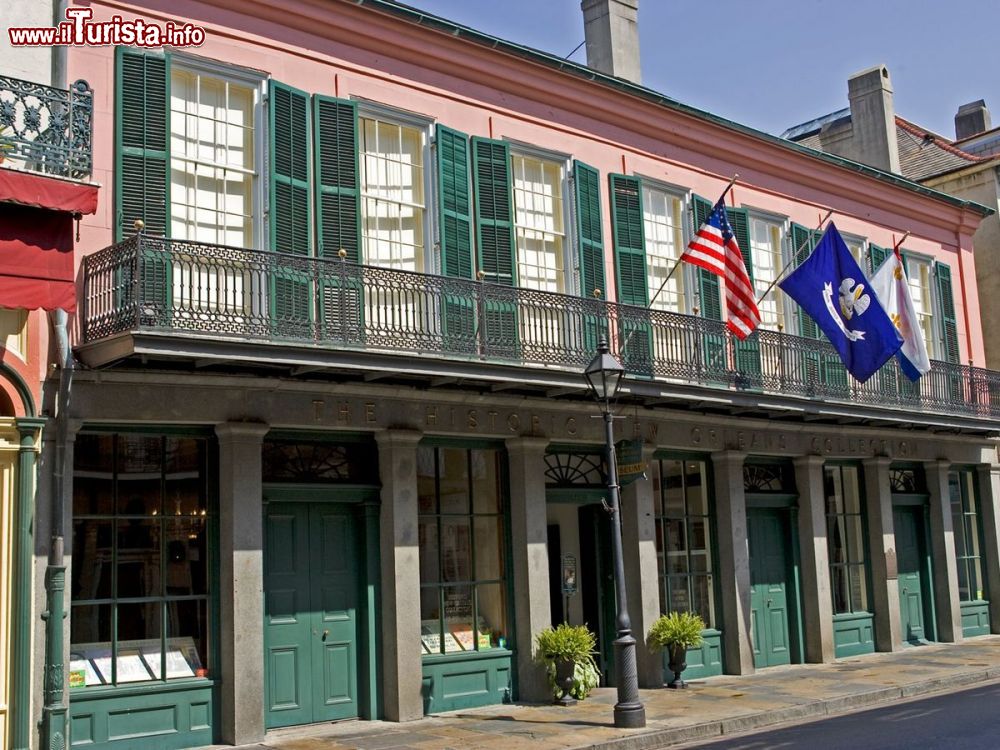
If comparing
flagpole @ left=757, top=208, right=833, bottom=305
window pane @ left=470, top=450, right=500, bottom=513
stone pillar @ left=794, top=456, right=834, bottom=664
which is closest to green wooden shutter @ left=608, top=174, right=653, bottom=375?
flagpole @ left=757, top=208, right=833, bottom=305

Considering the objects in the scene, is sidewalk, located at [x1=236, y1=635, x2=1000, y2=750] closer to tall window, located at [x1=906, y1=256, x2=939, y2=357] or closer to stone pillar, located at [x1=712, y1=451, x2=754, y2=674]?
stone pillar, located at [x1=712, y1=451, x2=754, y2=674]

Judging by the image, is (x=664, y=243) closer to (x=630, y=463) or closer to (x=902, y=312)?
(x=630, y=463)

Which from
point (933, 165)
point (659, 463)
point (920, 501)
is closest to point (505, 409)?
point (659, 463)

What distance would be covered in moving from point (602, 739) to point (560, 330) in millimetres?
5098

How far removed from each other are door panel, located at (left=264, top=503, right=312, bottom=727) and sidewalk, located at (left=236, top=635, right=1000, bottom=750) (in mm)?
303

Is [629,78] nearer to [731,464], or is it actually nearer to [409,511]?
[731,464]

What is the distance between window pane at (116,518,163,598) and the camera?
38.2 ft

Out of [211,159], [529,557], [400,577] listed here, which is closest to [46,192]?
[211,159]

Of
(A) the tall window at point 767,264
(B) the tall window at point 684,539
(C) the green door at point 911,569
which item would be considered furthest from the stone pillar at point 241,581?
(C) the green door at point 911,569

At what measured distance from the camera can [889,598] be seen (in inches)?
776

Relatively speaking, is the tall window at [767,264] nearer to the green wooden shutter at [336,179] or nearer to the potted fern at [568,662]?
the potted fern at [568,662]

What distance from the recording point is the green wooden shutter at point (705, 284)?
57.5 ft

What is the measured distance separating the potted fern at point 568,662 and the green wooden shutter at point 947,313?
11.4 m

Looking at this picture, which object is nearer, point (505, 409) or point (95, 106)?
point (95, 106)
